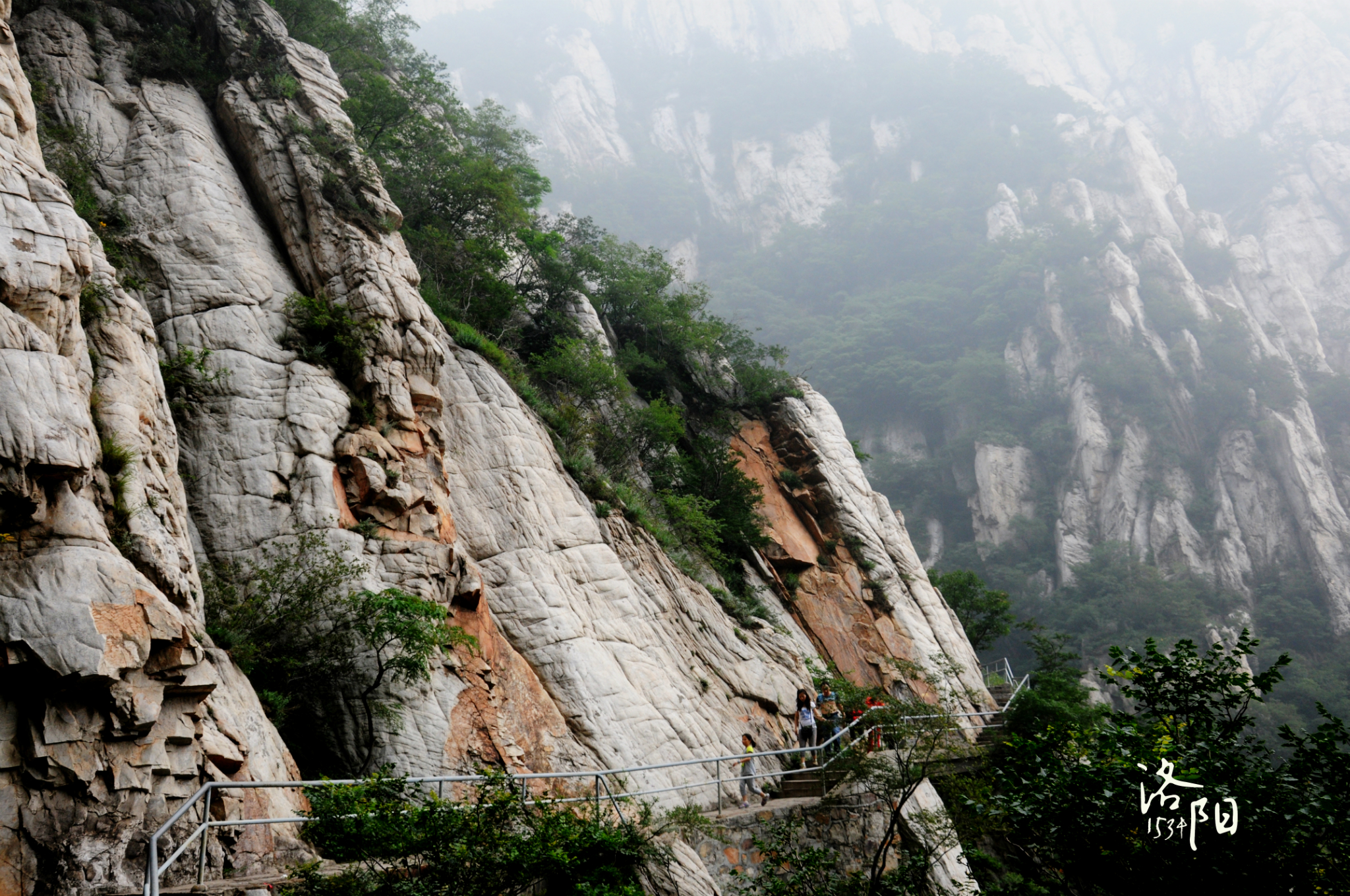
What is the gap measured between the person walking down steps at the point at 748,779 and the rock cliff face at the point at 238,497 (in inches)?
22.6

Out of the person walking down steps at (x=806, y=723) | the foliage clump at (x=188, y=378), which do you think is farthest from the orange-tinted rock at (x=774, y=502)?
the foliage clump at (x=188, y=378)

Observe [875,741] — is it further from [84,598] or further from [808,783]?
[84,598]

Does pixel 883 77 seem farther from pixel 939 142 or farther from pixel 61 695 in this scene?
pixel 61 695

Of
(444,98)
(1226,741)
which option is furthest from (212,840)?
(444,98)

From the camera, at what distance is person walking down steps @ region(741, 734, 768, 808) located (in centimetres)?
1517

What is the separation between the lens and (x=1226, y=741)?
7172 millimetres

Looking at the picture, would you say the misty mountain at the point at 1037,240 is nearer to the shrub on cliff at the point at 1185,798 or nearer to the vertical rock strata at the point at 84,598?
the shrub on cliff at the point at 1185,798

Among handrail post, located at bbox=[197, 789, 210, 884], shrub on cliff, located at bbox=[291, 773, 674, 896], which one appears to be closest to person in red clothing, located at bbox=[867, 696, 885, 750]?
shrub on cliff, located at bbox=[291, 773, 674, 896]

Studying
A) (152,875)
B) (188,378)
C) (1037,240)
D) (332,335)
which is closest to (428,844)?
(152,875)

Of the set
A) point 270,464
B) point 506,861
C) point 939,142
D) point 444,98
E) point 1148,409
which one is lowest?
point 506,861

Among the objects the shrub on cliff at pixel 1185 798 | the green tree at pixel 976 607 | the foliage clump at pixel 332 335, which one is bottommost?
the shrub on cliff at pixel 1185 798

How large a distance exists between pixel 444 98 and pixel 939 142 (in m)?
110

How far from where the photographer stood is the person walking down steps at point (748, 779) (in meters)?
15.2

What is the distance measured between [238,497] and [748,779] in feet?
34.6
